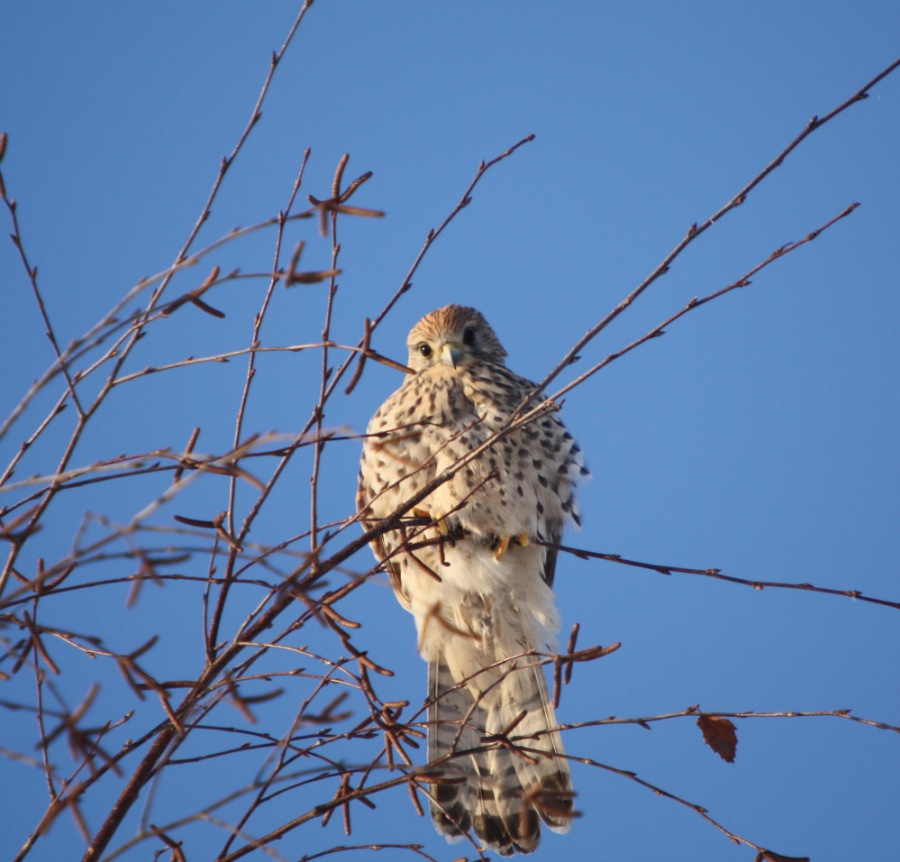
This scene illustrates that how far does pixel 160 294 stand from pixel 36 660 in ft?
1.81

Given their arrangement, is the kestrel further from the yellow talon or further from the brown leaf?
the brown leaf

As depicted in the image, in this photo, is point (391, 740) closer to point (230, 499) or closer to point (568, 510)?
point (230, 499)

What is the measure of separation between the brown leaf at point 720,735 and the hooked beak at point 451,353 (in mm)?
2099

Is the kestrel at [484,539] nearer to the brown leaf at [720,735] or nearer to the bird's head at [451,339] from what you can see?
the bird's head at [451,339]

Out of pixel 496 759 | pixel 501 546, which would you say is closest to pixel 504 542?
pixel 501 546

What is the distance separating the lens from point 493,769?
3.18 meters

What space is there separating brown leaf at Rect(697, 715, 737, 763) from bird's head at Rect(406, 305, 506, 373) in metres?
2.16

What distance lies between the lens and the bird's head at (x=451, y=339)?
387 centimetres

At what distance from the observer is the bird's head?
3.87 metres

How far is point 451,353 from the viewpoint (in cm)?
377

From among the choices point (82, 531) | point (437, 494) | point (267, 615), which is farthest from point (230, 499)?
point (437, 494)

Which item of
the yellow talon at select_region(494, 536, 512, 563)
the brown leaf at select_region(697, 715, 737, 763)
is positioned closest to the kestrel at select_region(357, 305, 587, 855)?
the yellow talon at select_region(494, 536, 512, 563)

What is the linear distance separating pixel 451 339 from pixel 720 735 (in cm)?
233

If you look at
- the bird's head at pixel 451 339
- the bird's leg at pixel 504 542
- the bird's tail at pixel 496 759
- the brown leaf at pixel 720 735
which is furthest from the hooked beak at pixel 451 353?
the brown leaf at pixel 720 735
